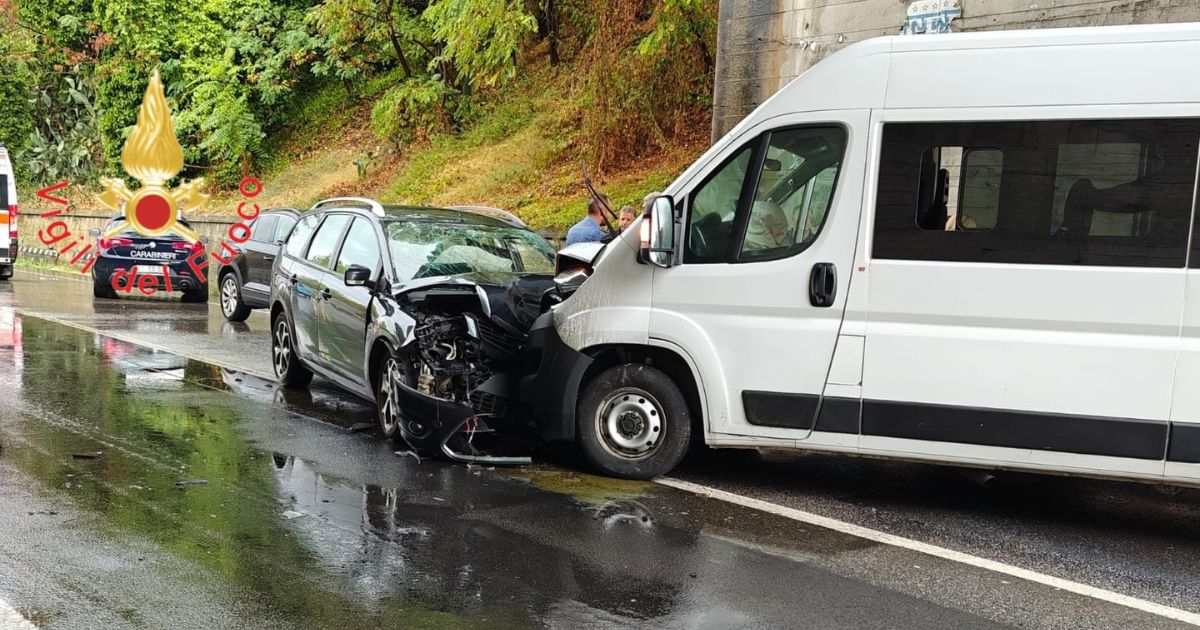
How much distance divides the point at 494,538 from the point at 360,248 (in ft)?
12.9

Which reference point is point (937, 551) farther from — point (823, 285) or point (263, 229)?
point (263, 229)

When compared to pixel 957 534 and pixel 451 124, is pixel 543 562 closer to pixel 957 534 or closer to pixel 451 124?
pixel 957 534

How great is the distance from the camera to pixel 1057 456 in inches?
235

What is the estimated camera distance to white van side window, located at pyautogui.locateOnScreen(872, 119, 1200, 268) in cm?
581

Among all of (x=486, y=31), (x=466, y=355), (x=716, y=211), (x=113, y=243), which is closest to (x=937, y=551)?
(x=716, y=211)

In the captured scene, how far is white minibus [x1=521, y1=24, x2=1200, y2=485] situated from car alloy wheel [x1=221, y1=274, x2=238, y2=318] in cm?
1180

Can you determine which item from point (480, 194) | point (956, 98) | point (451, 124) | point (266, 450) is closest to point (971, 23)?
point (956, 98)

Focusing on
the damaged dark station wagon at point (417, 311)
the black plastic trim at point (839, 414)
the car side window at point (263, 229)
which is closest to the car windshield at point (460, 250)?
the damaged dark station wagon at point (417, 311)

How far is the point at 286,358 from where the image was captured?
1028cm

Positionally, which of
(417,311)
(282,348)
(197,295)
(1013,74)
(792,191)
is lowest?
(197,295)

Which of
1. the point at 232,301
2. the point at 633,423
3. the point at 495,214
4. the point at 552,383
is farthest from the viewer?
the point at 232,301

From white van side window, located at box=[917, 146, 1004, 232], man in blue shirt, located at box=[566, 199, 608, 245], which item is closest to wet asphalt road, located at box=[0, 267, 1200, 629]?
white van side window, located at box=[917, 146, 1004, 232]

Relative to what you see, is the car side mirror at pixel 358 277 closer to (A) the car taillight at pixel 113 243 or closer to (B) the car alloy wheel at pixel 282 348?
(B) the car alloy wheel at pixel 282 348

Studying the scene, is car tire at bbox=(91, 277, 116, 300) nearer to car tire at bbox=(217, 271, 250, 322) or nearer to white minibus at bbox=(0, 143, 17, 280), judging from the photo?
car tire at bbox=(217, 271, 250, 322)
